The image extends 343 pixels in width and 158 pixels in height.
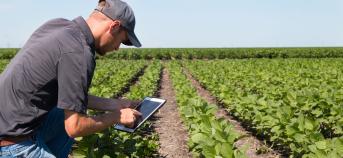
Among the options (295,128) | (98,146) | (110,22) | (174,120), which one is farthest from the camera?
(174,120)

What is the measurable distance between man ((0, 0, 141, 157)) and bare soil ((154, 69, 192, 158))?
2.88 metres

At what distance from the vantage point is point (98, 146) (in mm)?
4258

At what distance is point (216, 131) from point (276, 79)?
35.0 feet

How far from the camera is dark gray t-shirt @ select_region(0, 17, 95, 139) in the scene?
9.12ft

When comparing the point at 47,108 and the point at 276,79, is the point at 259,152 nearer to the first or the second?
the point at 47,108

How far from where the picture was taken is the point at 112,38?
3.05 metres

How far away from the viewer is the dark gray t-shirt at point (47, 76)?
9.12 feet

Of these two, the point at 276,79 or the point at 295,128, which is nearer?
the point at 295,128

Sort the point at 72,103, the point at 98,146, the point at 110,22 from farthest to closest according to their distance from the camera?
the point at 98,146, the point at 110,22, the point at 72,103

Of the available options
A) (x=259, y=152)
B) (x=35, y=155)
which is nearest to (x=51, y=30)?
(x=35, y=155)

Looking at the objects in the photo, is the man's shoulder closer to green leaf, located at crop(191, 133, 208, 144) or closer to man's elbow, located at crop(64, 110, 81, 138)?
man's elbow, located at crop(64, 110, 81, 138)

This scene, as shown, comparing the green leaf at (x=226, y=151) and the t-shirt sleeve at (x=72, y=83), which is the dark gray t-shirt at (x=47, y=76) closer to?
the t-shirt sleeve at (x=72, y=83)

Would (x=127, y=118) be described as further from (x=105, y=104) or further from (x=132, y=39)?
(x=105, y=104)

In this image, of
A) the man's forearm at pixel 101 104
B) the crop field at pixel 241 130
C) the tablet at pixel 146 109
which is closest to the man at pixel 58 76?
the tablet at pixel 146 109
